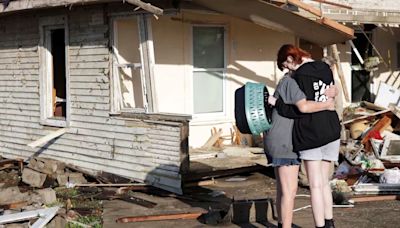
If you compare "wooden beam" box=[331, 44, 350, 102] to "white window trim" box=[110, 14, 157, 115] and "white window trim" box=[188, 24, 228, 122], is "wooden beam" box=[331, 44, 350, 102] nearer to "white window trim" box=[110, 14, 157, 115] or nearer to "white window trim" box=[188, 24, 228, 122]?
"white window trim" box=[188, 24, 228, 122]

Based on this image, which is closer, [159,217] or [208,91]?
[159,217]

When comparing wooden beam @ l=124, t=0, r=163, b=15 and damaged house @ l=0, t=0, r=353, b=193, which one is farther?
damaged house @ l=0, t=0, r=353, b=193

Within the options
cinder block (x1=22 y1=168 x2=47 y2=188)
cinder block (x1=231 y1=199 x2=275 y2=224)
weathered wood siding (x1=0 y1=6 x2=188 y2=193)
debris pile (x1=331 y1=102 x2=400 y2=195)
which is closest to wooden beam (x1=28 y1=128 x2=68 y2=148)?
weathered wood siding (x1=0 y1=6 x2=188 y2=193)

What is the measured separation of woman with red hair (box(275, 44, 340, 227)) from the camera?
574cm

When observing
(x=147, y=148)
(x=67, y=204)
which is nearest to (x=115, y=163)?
(x=147, y=148)

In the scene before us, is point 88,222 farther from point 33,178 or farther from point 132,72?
point 132,72

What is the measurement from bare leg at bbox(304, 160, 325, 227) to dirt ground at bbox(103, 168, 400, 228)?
→ 51.4 inches

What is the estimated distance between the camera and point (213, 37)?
1136cm

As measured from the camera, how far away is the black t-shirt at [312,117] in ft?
18.8

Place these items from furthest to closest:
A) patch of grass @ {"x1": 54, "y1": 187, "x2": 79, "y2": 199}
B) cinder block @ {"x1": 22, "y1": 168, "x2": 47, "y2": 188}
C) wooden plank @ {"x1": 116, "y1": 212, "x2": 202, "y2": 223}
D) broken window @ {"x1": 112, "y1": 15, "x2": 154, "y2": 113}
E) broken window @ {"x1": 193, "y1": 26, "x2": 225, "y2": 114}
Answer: broken window @ {"x1": 193, "y1": 26, "x2": 225, "y2": 114} → cinder block @ {"x1": 22, "y1": 168, "x2": 47, "y2": 188} → broken window @ {"x1": 112, "y1": 15, "x2": 154, "y2": 113} → patch of grass @ {"x1": 54, "y1": 187, "x2": 79, "y2": 199} → wooden plank @ {"x1": 116, "y1": 212, "x2": 202, "y2": 223}

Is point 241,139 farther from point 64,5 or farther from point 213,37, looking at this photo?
point 64,5

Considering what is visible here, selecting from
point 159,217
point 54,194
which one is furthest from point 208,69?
point 159,217

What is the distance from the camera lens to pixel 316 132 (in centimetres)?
574

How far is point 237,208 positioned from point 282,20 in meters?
3.48
